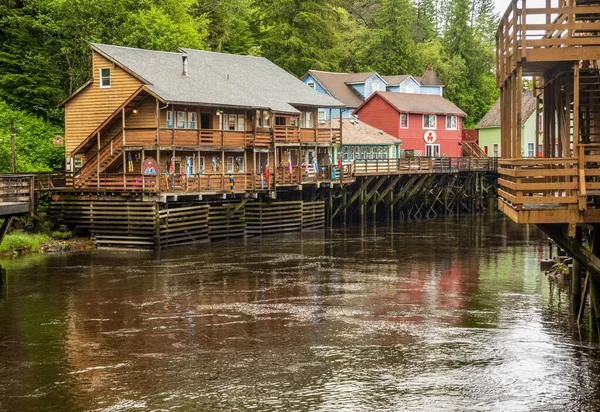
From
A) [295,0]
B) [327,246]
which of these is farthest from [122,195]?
[295,0]

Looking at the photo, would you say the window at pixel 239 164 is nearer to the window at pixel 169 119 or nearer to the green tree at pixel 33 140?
the window at pixel 169 119

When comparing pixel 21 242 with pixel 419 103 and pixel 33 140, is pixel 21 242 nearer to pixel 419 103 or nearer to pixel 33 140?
pixel 33 140

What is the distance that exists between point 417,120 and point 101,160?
36464 mm

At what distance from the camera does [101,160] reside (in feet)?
151

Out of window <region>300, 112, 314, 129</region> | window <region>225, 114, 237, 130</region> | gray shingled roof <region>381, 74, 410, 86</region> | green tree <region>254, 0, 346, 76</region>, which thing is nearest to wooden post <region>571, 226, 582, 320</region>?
window <region>225, 114, 237, 130</region>

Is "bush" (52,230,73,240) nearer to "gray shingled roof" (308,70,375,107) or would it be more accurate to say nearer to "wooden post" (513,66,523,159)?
"wooden post" (513,66,523,159)

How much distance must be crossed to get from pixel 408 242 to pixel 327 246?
421 centimetres

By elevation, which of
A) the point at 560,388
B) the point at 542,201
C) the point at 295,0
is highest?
the point at 295,0

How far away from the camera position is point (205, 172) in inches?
1922

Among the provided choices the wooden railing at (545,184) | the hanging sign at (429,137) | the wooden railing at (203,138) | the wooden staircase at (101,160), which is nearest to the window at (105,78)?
the wooden staircase at (101,160)

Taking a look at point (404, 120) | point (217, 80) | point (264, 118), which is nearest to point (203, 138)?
point (217, 80)

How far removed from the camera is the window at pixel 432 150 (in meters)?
78.2

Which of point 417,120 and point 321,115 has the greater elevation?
point 417,120

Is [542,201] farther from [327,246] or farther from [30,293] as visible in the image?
[327,246]
